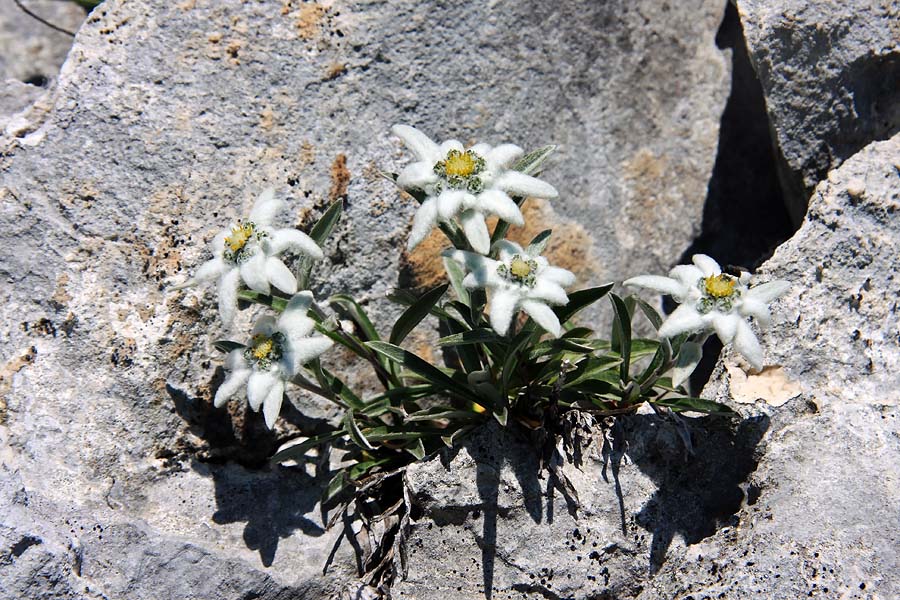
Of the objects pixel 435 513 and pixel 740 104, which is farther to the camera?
pixel 740 104

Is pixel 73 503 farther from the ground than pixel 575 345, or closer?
closer

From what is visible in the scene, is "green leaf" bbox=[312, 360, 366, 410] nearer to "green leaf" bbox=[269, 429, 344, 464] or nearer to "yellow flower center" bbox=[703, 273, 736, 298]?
"green leaf" bbox=[269, 429, 344, 464]

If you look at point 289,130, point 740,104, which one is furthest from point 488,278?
point 740,104

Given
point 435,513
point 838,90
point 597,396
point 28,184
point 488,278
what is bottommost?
point 435,513

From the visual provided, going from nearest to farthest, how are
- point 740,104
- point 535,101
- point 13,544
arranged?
point 13,544, point 535,101, point 740,104

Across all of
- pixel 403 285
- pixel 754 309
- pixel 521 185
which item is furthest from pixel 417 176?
pixel 754 309

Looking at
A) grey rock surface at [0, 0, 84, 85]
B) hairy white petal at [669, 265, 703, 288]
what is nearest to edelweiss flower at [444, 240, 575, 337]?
hairy white petal at [669, 265, 703, 288]

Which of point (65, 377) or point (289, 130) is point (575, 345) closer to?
point (289, 130)
